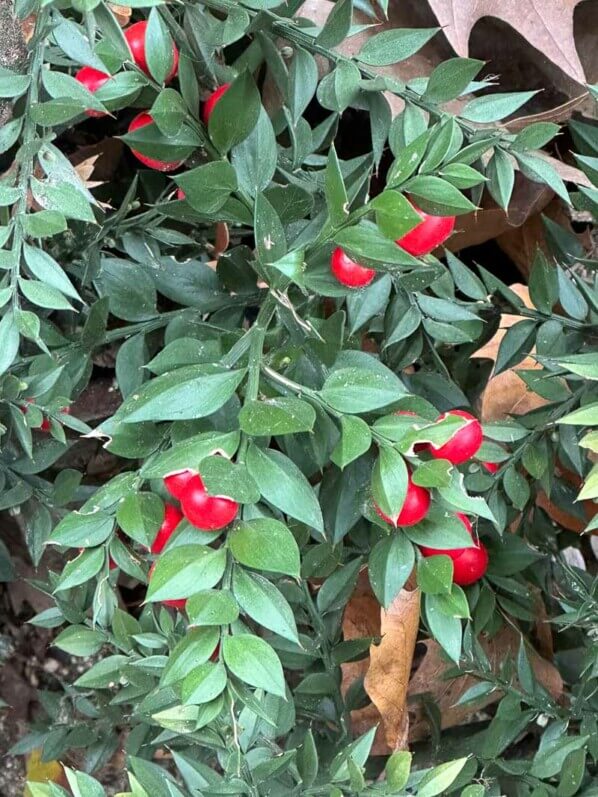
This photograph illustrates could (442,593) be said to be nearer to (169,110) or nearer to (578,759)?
(578,759)

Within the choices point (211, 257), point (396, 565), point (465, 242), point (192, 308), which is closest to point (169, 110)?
point (192, 308)

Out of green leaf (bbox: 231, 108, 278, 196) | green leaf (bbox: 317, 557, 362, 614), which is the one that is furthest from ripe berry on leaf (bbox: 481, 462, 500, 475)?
green leaf (bbox: 231, 108, 278, 196)

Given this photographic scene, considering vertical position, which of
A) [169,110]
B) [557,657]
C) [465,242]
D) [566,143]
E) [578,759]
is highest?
[169,110]

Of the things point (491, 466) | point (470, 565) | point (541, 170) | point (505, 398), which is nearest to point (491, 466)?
point (491, 466)

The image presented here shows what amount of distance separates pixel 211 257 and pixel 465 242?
38cm

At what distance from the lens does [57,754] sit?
1.00 meters

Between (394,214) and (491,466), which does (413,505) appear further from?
(491,466)

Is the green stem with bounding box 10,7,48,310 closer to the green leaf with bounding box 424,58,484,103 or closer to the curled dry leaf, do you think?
the green leaf with bounding box 424,58,484,103

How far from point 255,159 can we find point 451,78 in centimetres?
16

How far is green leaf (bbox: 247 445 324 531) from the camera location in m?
0.55

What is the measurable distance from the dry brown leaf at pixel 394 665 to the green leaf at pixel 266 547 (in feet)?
1.45

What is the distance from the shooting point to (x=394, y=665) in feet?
3.16

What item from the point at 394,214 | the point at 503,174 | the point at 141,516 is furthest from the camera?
the point at 503,174

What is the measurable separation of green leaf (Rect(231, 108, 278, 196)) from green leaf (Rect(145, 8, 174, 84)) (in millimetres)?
81
